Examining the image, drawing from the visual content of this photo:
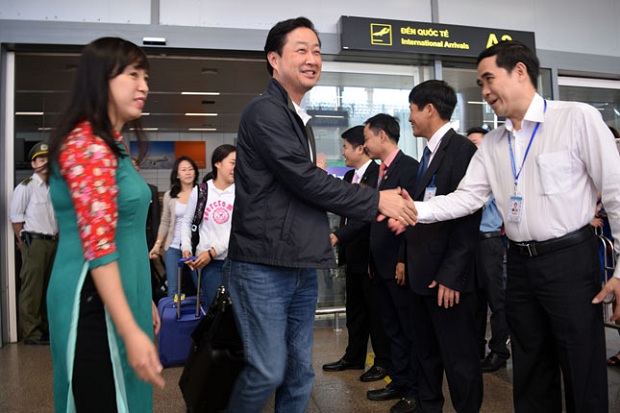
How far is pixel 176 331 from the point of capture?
13.1ft

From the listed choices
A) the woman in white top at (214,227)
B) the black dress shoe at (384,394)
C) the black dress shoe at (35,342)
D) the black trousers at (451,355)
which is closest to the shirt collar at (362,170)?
the woman in white top at (214,227)

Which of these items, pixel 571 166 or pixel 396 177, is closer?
pixel 571 166

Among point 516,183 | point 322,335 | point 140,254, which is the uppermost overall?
point 516,183

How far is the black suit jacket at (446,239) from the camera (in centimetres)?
253

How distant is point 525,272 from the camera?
2.16 metres

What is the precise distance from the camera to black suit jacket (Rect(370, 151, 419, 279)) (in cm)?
333

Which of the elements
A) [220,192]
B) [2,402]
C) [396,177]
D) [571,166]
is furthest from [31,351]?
[571,166]

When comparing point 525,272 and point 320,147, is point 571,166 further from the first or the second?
point 320,147

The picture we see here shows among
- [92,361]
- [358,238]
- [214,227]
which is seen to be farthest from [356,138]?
[92,361]

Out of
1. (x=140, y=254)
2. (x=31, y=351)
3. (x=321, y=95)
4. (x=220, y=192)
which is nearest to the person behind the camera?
(x=140, y=254)

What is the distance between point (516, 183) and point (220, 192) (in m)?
2.33

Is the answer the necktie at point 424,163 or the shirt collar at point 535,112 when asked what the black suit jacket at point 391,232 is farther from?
the shirt collar at point 535,112

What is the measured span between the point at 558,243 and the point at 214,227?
2.46 meters

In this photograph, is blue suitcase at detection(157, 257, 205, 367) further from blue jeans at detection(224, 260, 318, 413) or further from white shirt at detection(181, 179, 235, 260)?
blue jeans at detection(224, 260, 318, 413)
